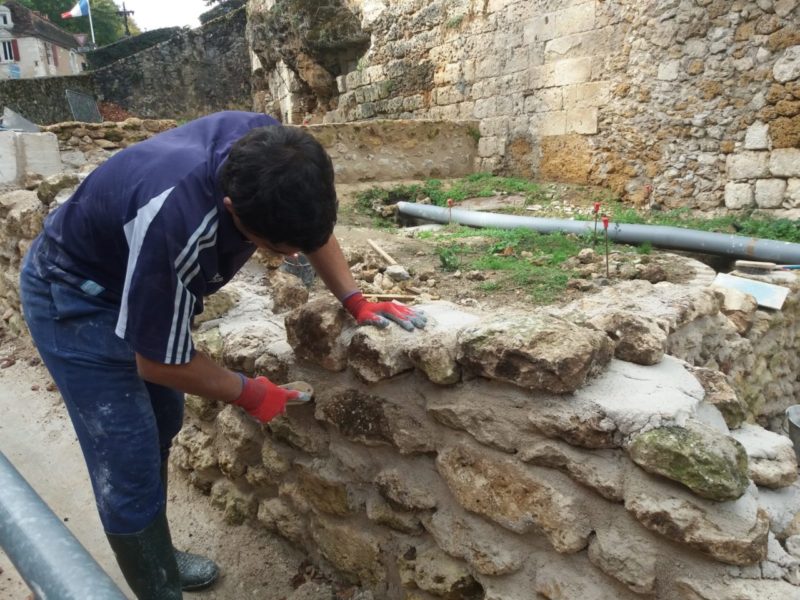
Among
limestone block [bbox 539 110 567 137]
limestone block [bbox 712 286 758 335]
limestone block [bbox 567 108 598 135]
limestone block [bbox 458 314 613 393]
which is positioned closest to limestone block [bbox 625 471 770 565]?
limestone block [bbox 458 314 613 393]

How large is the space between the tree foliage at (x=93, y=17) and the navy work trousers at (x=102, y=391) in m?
43.4

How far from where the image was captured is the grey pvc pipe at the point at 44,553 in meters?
0.59

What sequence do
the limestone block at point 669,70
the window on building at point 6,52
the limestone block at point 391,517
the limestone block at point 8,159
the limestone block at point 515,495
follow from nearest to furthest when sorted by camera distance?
the limestone block at point 515,495
the limestone block at point 391,517
the limestone block at point 8,159
the limestone block at point 669,70
the window on building at point 6,52

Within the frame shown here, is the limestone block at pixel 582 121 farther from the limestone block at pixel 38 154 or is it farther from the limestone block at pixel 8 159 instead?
the limestone block at pixel 8 159

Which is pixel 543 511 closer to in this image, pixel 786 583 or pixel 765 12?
pixel 786 583

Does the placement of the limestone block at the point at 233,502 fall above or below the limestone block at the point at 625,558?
below

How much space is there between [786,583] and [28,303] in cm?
190

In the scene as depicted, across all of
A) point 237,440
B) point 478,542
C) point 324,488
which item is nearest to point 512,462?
point 478,542

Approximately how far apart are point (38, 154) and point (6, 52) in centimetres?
3624

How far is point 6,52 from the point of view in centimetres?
3259

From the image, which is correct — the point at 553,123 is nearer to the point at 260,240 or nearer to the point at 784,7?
the point at 784,7

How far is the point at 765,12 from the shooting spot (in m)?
4.85

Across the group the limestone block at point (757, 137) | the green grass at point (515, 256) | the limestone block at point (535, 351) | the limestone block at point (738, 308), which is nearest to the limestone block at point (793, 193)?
the limestone block at point (757, 137)

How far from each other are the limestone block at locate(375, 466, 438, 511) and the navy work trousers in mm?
656
